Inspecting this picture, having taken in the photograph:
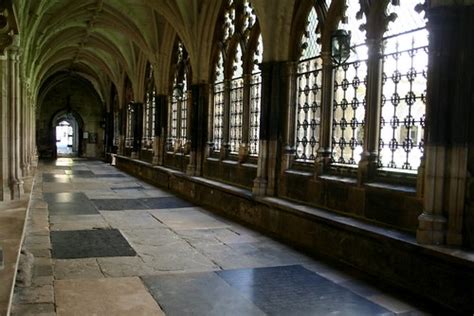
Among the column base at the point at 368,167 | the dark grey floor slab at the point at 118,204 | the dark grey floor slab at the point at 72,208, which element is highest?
the column base at the point at 368,167

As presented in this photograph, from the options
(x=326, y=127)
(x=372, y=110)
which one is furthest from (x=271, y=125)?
(x=372, y=110)

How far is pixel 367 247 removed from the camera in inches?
Answer: 190

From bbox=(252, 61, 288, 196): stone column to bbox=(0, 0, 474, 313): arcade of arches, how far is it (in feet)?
0.06

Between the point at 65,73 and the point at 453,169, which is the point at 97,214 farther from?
the point at 65,73

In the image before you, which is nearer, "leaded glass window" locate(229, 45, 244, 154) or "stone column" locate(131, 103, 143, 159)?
"leaded glass window" locate(229, 45, 244, 154)

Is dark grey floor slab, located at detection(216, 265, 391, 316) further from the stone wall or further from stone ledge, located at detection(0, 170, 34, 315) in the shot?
the stone wall

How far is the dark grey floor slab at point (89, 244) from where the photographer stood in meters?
5.23

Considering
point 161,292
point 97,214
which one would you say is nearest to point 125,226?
point 97,214

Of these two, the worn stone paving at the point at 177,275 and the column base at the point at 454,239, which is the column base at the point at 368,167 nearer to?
the worn stone paving at the point at 177,275

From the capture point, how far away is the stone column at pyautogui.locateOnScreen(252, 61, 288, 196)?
23.1ft

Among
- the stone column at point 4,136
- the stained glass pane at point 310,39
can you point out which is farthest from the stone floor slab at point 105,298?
the stained glass pane at point 310,39

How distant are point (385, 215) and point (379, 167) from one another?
0.59 m

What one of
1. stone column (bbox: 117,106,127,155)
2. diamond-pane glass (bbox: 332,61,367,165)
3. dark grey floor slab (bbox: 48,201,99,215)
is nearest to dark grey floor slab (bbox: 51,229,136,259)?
dark grey floor slab (bbox: 48,201,99,215)

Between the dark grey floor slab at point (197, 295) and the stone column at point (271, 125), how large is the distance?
2.77 meters
